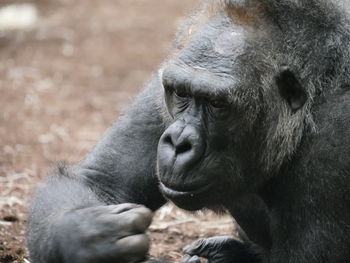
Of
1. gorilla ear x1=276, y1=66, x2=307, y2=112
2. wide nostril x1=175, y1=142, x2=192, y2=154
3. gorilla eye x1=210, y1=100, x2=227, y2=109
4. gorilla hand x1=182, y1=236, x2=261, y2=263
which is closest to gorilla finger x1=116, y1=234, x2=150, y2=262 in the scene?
wide nostril x1=175, y1=142, x2=192, y2=154

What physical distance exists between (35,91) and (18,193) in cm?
456

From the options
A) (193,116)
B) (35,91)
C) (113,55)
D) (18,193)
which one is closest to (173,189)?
(193,116)

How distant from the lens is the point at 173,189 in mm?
5543

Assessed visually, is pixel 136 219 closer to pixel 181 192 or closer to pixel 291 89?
pixel 181 192

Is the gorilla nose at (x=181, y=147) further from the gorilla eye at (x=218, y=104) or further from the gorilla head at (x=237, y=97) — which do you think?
the gorilla eye at (x=218, y=104)

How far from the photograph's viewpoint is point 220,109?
5637 millimetres

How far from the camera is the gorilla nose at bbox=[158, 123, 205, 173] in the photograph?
5.45m

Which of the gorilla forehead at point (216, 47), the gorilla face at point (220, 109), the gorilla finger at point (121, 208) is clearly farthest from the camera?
the gorilla forehead at point (216, 47)

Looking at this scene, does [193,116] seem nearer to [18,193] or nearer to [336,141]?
[336,141]

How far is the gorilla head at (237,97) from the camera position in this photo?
556 centimetres

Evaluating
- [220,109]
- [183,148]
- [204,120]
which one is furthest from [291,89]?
[183,148]

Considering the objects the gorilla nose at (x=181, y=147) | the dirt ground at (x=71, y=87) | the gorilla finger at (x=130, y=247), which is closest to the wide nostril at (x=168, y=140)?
the gorilla nose at (x=181, y=147)

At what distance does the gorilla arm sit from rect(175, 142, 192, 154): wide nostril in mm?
484

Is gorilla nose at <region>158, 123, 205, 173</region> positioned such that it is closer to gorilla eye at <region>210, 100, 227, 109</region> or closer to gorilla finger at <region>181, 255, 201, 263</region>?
gorilla eye at <region>210, 100, 227, 109</region>
